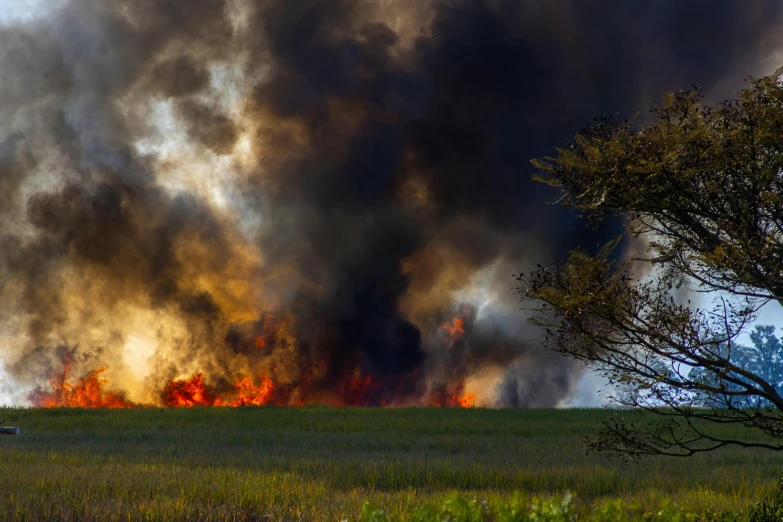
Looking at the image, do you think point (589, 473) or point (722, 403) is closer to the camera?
point (722, 403)

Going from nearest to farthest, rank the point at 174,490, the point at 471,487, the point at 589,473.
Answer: the point at 174,490 < the point at 471,487 < the point at 589,473

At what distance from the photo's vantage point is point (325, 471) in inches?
542

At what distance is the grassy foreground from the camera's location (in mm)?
10109

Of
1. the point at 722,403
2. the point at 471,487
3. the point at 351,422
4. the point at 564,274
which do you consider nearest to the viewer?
the point at 722,403

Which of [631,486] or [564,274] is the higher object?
[564,274]

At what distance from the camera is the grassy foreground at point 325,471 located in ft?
33.2

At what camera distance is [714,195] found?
890 centimetres

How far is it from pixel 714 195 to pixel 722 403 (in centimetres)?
269

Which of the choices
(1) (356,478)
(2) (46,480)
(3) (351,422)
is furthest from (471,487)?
(3) (351,422)

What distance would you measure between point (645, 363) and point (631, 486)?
508 centimetres

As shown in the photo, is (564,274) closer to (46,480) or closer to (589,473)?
(589,473)

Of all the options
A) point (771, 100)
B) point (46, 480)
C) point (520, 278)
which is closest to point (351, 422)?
point (46, 480)

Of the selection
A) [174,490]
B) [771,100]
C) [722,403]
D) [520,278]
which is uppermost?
[771,100]

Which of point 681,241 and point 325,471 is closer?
point 681,241
